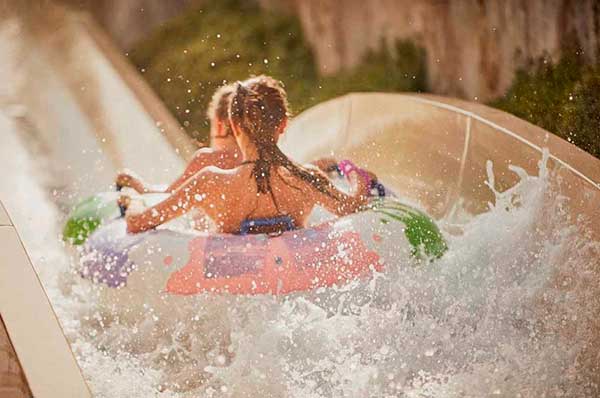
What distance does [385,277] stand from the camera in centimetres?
319

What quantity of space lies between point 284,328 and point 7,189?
1.07m

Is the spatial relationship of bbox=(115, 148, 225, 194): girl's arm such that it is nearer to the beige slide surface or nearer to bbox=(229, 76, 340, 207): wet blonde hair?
bbox=(229, 76, 340, 207): wet blonde hair

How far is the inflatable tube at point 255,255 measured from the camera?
304cm

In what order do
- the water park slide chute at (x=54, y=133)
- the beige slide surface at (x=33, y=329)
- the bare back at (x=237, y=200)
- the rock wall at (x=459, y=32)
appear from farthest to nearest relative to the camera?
the rock wall at (x=459, y=32) → the bare back at (x=237, y=200) → the water park slide chute at (x=54, y=133) → the beige slide surface at (x=33, y=329)

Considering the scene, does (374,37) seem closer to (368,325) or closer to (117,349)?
(368,325)

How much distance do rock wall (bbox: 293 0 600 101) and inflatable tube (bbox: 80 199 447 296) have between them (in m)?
0.57

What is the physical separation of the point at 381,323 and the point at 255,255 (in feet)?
1.71

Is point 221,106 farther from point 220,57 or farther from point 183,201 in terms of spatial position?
point 183,201

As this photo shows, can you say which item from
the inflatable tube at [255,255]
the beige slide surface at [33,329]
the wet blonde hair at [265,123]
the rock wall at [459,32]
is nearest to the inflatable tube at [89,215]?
the inflatable tube at [255,255]

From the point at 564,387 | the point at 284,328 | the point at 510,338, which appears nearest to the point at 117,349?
the point at 284,328

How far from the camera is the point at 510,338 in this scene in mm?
3264

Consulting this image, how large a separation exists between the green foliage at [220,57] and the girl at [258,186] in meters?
0.07

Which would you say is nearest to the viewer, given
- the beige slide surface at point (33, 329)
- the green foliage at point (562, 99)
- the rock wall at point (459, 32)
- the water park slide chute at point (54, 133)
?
the beige slide surface at point (33, 329)

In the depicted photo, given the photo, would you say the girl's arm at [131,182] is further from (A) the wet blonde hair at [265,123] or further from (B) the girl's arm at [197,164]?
(A) the wet blonde hair at [265,123]
